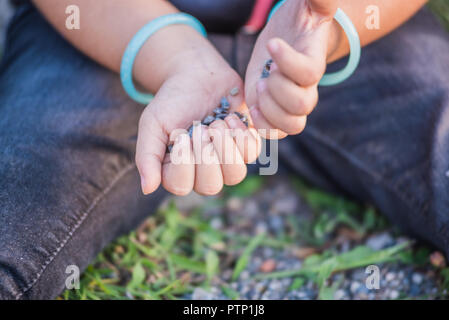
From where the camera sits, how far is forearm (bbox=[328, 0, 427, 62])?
1045 millimetres

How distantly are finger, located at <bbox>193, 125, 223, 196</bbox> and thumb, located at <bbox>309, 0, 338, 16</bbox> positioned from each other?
0.33m

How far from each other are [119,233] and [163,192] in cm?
19

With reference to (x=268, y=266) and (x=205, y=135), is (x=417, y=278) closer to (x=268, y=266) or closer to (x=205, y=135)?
(x=268, y=266)

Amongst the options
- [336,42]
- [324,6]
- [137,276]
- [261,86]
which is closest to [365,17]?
[336,42]

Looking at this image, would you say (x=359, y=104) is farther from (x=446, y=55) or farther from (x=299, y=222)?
(x=299, y=222)

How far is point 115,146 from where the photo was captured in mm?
1239

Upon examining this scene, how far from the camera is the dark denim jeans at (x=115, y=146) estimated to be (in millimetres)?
1058

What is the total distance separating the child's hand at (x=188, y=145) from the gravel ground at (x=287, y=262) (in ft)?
1.52

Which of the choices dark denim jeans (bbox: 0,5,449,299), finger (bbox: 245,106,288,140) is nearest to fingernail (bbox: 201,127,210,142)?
finger (bbox: 245,106,288,140)

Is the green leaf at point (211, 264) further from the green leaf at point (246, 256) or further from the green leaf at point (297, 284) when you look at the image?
the green leaf at point (297, 284)

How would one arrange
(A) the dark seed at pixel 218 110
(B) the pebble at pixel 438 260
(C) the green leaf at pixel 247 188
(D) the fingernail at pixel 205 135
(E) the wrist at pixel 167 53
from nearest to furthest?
(D) the fingernail at pixel 205 135
(A) the dark seed at pixel 218 110
(E) the wrist at pixel 167 53
(B) the pebble at pixel 438 260
(C) the green leaf at pixel 247 188

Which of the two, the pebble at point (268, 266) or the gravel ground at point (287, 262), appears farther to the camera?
the pebble at point (268, 266)

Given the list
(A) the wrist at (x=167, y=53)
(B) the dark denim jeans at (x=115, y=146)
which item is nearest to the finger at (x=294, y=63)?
(A) the wrist at (x=167, y=53)

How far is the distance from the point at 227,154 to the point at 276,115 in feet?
0.40
